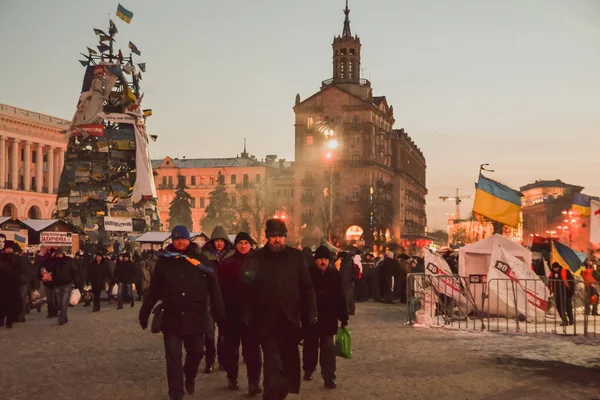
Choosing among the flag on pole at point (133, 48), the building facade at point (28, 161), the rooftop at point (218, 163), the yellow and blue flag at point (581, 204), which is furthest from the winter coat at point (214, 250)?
the rooftop at point (218, 163)

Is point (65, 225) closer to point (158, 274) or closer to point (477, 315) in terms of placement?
point (477, 315)

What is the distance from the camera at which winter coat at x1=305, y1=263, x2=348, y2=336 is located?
30.8 feet

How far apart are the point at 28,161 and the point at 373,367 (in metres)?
84.1

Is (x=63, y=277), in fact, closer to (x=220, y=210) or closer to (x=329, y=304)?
(x=329, y=304)

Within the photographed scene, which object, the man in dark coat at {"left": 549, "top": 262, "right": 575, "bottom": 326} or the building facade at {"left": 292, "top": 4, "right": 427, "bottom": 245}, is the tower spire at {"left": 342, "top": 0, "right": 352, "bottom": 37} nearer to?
the building facade at {"left": 292, "top": 4, "right": 427, "bottom": 245}

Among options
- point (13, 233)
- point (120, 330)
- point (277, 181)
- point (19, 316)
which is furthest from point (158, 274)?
point (277, 181)

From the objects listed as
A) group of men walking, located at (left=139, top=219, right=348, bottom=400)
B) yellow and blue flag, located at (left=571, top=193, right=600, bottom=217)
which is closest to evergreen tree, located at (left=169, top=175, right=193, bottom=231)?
yellow and blue flag, located at (left=571, top=193, right=600, bottom=217)

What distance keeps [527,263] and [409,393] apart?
1214 centimetres

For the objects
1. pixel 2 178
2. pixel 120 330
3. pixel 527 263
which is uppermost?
pixel 2 178

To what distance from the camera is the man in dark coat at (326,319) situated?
9.34m

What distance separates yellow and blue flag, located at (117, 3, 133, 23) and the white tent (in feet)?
139

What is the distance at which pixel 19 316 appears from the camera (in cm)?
1795

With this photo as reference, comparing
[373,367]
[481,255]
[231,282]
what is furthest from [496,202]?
→ [231,282]

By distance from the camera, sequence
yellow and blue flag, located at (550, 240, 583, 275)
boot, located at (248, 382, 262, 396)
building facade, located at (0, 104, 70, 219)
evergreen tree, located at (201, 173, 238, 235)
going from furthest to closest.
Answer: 1. evergreen tree, located at (201, 173, 238, 235)
2. building facade, located at (0, 104, 70, 219)
3. yellow and blue flag, located at (550, 240, 583, 275)
4. boot, located at (248, 382, 262, 396)
